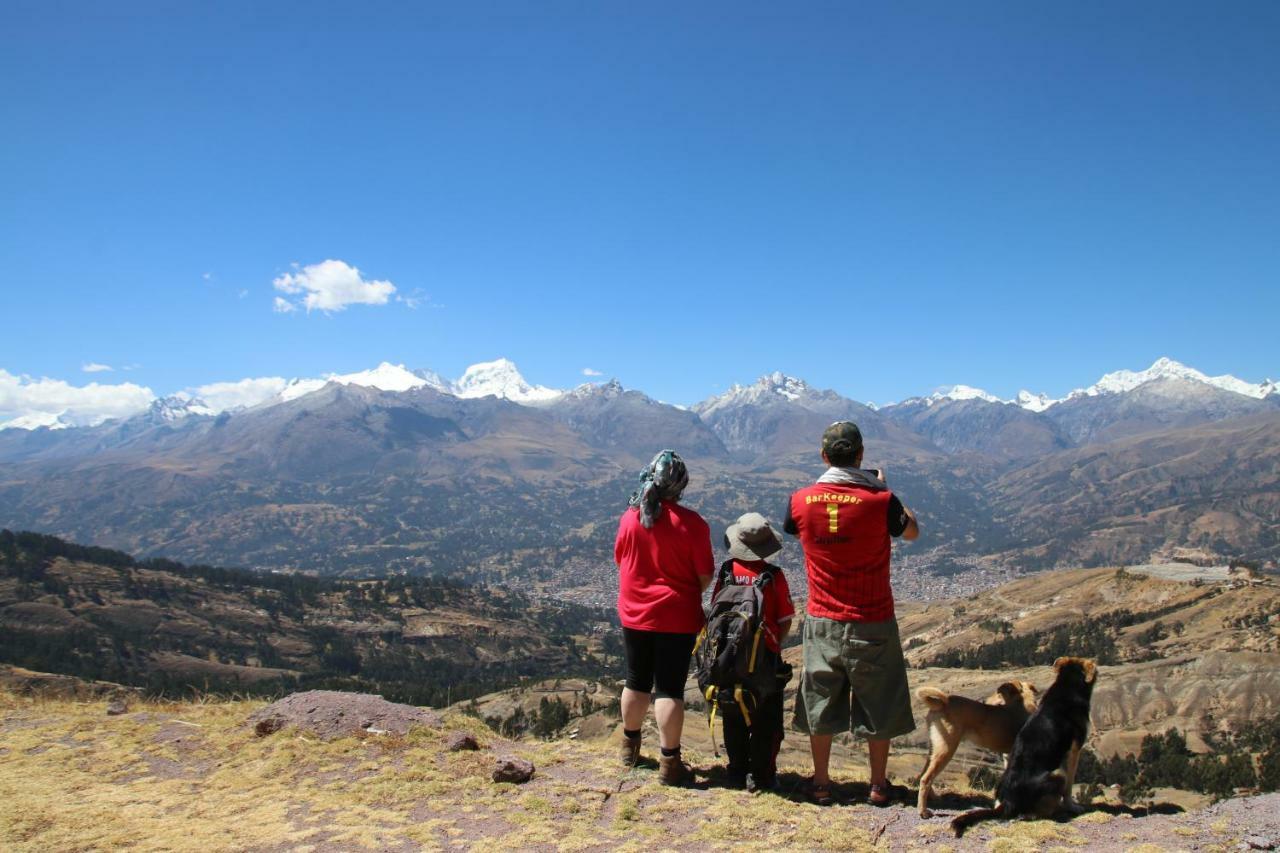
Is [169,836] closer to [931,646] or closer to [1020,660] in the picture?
[1020,660]

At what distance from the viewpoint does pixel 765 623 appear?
7895 millimetres

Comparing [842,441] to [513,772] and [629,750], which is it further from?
[513,772]

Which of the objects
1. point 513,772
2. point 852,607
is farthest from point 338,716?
point 852,607

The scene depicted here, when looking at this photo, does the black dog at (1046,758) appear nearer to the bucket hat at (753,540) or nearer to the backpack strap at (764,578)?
the backpack strap at (764,578)

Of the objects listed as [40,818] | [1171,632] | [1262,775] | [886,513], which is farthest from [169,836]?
[1171,632]

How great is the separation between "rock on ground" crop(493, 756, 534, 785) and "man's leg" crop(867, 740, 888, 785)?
4.21 meters

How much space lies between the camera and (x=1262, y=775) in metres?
57.4

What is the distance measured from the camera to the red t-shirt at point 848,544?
7.37 meters

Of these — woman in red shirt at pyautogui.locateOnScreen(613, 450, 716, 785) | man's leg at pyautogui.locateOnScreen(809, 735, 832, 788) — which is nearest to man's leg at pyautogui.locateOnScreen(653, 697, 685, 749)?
woman in red shirt at pyautogui.locateOnScreen(613, 450, 716, 785)

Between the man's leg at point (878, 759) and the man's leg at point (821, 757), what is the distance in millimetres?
463

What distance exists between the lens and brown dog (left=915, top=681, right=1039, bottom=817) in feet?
23.7

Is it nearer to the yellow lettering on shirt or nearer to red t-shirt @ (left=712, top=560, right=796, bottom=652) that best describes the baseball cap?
the yellow lettering on shirt

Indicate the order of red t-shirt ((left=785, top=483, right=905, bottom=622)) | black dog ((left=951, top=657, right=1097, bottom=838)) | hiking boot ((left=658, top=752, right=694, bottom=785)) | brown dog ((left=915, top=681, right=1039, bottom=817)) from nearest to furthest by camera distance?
black dog ((left=951, top=657, right=1097, bottom=838)) → brown dog ((left=915, top=681, right=1039, bottom=817)) → red t-shirt ((left=785, top=483, right=905, bottom=622)) → hiking boot ((left=658, top=752, right=694, bottom=785))

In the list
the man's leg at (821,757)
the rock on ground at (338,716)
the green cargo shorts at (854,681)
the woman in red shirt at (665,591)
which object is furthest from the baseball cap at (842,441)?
the rock on ground at (338,716)
